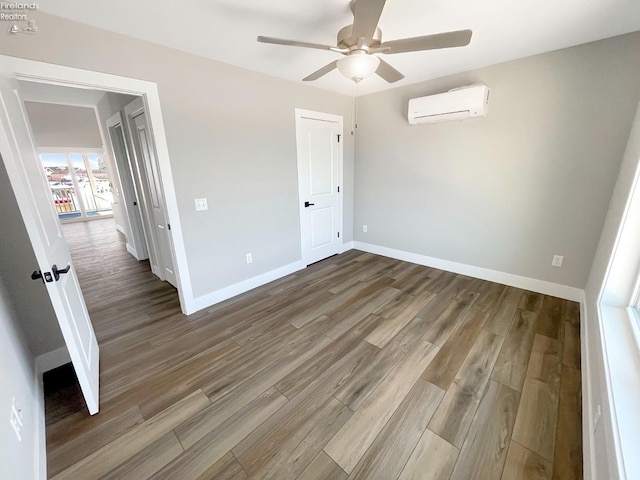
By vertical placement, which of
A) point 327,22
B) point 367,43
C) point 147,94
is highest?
point 327,22

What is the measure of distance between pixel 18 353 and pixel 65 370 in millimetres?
565

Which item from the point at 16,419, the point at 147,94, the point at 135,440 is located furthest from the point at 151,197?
the point at 135,440

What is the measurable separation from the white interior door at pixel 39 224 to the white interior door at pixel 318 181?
2354mm

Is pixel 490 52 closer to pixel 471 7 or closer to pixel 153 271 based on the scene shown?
pixel 471 7

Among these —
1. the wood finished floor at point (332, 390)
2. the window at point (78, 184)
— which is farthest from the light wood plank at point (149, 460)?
the window at point (78, 184)

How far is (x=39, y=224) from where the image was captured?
4.43ft

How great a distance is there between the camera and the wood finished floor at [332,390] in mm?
1310

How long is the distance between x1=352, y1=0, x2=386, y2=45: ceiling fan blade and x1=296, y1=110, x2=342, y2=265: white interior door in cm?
186

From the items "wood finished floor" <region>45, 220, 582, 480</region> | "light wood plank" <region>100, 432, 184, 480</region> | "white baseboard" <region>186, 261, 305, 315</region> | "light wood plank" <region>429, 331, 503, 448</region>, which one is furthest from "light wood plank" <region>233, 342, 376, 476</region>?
"white baseboard" <region>186, 261, 305, 315</region>

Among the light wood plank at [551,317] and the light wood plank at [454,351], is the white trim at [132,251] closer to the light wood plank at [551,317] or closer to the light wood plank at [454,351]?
the light wood plank at [454,351]

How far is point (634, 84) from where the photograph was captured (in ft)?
6.91

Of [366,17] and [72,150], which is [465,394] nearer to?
[366,17]

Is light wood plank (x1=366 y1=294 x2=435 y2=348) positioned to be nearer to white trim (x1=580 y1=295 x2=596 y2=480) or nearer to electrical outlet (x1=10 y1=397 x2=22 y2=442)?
white trim (x1=580 y1=295 x2=596 y2=480)

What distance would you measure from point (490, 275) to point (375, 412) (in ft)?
7.99
